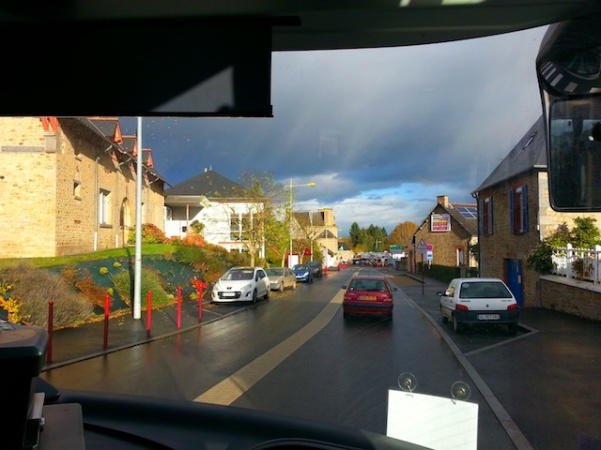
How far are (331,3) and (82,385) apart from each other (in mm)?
5921

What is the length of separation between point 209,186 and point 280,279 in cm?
2261

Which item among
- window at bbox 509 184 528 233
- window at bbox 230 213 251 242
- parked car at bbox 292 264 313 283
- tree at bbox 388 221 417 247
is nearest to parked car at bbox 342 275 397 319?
window at bbox 230 213 251 242

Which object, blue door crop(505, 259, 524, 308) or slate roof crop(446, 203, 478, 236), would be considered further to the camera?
blue door crop(505, 259, 524, 308)

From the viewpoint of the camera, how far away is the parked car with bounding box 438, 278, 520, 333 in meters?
7.66

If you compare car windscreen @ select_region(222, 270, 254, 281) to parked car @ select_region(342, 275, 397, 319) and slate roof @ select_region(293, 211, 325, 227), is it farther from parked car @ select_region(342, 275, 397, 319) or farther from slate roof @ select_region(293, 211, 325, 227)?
parked car @ select_region(342, 275, 397, 319)

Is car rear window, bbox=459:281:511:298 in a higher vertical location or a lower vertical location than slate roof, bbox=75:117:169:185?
lower

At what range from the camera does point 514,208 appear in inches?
215

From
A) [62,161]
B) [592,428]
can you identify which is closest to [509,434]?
[592,428]

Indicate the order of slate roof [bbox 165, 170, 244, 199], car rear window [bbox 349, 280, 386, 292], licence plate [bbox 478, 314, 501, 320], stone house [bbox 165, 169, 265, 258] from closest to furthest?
1. slate roof [bbox 165, 170, 244, 199]
2. stone house [bbox 165, 169, 265, 258]
3. licence plate [bbox 478, 314, 501, 320]
4. car rear window [bbox 349, 280, 386, 292]

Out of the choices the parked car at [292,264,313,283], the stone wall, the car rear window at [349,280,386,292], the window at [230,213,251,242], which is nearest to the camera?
the window at [230,213,251,242]

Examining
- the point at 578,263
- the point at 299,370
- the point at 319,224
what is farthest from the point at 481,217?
the point at 578,263

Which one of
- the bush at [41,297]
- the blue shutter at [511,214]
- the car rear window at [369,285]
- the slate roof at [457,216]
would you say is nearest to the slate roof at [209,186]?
the slate roof at [457,216]

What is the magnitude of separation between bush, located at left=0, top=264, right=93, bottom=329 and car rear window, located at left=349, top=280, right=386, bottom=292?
7129mm

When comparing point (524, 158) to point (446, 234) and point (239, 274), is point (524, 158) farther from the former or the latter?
point (239, 274)
